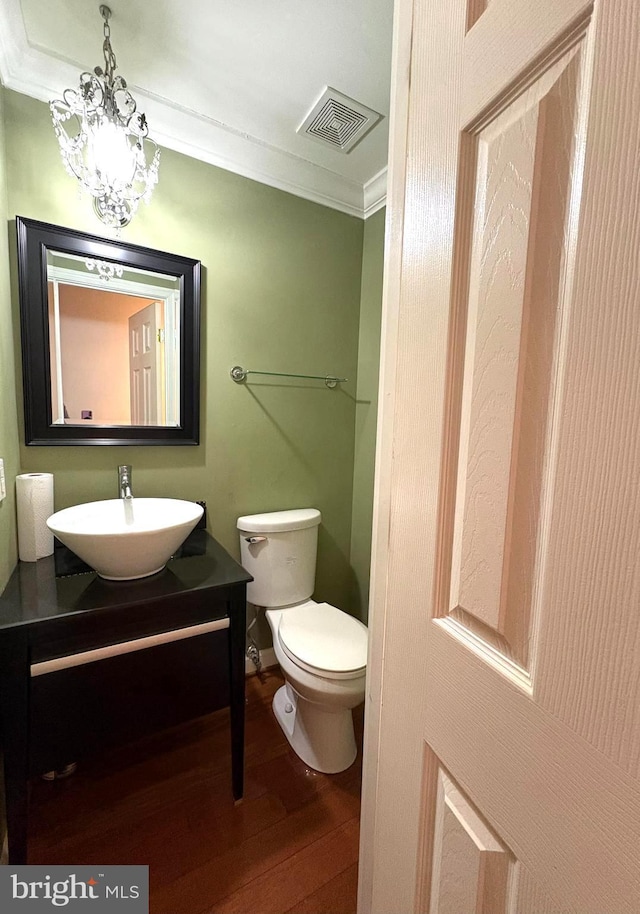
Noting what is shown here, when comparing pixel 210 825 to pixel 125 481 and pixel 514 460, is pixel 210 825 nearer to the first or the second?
pixel 125 481

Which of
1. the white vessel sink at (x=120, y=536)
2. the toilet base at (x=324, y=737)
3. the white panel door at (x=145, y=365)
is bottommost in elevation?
the toilet base at (x=324, y=737)

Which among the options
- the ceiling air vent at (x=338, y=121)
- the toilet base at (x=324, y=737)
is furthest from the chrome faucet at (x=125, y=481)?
the ceiling air vent at (x=338, y=121)

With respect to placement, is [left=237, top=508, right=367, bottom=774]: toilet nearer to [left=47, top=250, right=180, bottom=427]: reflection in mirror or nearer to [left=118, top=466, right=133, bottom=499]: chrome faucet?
[left=118, top=466, right=133, bottom=499]: chrome faucet

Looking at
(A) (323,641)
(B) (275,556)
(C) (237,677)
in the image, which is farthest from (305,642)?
(B) (275,556)

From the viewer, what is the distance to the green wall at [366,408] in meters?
1.86

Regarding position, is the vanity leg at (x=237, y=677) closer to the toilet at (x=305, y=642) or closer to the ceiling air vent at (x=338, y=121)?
the toilet at (x=305, y=642)

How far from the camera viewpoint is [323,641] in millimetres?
1390

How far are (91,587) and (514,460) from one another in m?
1.20

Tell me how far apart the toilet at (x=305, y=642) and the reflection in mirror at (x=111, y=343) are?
677mm

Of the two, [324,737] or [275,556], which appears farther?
[275,556]

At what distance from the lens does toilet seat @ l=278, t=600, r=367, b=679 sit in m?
1.24

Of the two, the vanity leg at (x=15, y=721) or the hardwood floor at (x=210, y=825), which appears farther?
the hardwood floor at (x=210, y=825)

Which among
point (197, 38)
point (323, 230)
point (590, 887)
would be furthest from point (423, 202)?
point (323, 230)

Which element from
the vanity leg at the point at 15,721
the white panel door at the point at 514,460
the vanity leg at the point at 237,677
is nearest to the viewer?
the white panel door at the point at 514,460
